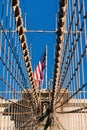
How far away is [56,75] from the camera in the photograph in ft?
40.5

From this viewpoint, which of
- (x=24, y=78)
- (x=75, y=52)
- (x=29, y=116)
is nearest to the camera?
(x=75, y=52)

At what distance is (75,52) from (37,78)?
9.36m

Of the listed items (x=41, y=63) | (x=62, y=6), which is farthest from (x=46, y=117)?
(x=62, y=6)

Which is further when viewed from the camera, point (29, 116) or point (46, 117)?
point (29, 116)

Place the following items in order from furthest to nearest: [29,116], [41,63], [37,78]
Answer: [29,116]
[41,63]
[37,78]

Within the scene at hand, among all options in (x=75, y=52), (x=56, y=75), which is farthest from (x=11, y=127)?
(x=75, y=52)

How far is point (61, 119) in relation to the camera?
22359 mm

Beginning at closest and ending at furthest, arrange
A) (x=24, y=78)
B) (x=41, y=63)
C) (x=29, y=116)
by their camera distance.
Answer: (x=24, y=78), (x=41, y=63), (x=29, y=116)

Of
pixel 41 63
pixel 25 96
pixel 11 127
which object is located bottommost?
pixel 11 127

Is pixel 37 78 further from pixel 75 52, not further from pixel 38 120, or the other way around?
pixel 75 52

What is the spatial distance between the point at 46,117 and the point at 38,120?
2.54ft

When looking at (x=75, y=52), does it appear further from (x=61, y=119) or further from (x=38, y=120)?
(x=61, y=119)

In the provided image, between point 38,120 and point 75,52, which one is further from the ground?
point 75,52

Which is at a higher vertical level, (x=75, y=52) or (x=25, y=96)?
(x=75, y=52)
